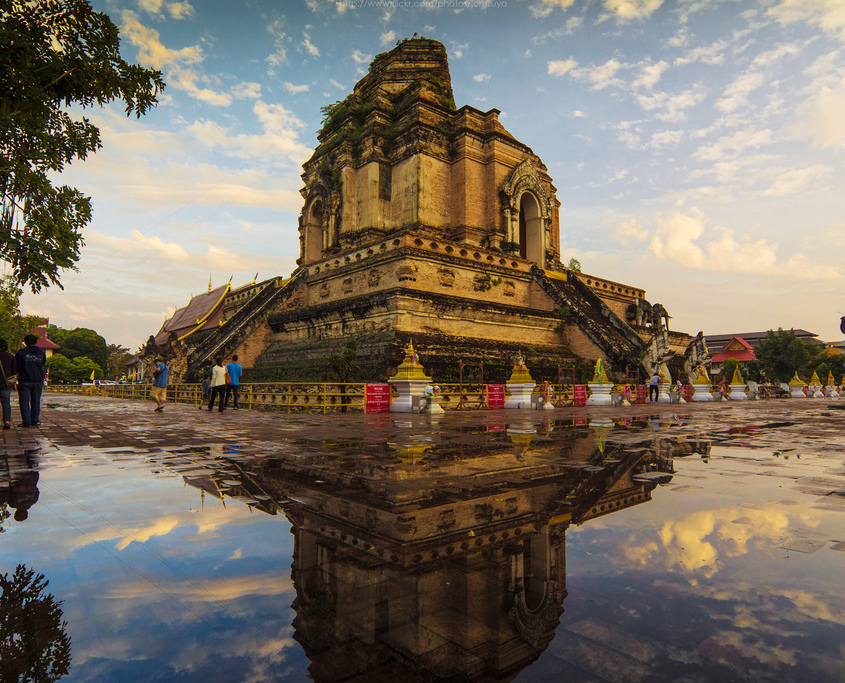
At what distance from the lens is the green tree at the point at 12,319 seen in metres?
29.7

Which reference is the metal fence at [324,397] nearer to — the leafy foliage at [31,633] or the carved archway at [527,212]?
the carved archway at [527,212]

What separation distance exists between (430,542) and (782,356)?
48.6 meters

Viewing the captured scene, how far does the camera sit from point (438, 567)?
6.92ft

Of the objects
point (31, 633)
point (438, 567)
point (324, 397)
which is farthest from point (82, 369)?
point (438, 567)

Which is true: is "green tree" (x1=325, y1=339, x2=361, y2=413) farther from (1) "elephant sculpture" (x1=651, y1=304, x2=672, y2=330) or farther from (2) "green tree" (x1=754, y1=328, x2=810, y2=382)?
(2) "green tree" (x1=754, y1=328, x2=810, y2=382)

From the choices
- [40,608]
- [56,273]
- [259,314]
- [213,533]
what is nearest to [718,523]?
[213,533]

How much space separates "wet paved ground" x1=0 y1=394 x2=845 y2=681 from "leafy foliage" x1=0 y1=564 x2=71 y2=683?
0.05 meters

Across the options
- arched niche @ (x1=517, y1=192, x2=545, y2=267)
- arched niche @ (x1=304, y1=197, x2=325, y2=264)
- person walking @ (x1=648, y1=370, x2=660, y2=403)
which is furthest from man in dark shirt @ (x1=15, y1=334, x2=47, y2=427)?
arched niche @ (x1=517, y1=192, x2=545, y2=267)

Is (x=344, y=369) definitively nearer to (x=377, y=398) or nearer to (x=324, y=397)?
(x=324, y=397)

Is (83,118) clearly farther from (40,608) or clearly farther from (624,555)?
(624,555)

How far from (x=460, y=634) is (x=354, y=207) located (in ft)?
75.5

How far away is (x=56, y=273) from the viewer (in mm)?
7988

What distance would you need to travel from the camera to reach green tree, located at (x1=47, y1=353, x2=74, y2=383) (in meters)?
53.1

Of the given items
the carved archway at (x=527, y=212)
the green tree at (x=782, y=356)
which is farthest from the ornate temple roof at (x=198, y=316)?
the green tree at (x=782, y=356)
